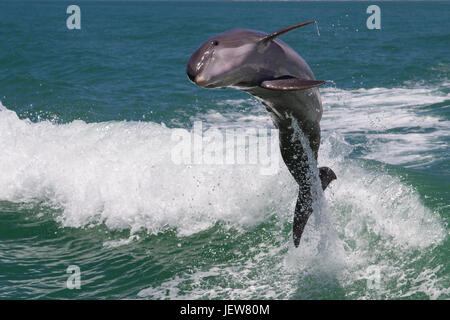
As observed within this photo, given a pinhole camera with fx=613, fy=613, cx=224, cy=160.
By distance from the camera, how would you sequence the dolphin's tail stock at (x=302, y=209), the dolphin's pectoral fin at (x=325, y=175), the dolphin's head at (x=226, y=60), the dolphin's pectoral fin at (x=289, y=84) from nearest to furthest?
the dolphin's pectoral fin at (x=289, y=84), the dolphin's head at (x=226, y=60), the dolphin's tail stock at (x=302, y=209), the dolphin's pectoral fin at (x=325, y=175)

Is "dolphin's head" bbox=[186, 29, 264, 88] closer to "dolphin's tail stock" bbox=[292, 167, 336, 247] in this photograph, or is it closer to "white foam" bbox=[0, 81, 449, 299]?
"dolphin's tail stock" bbox=[292, 167, 336, 247]

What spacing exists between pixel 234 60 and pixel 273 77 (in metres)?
0.37

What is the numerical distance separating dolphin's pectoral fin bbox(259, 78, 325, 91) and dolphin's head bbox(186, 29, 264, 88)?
0.20 m

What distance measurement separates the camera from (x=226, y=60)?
15.0 ft

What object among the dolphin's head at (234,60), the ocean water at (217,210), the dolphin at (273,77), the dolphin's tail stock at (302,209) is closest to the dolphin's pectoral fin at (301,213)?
the dolphin's tail stock at (302,209)

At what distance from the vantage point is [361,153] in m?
12.0

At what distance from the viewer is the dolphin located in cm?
446

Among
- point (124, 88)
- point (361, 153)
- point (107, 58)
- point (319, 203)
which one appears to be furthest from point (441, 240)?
point (107, 58)

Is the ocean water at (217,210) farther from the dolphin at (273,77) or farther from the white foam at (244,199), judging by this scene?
the dolphin at (273,77)

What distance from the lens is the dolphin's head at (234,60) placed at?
4.43m

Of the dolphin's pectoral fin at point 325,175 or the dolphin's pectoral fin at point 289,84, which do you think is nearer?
the dolphin's pectoral fin at point 289,84

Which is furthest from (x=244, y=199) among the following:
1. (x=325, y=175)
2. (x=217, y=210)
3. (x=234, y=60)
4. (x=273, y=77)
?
(x=234, y=60)

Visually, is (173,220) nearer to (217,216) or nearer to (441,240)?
(217,216)

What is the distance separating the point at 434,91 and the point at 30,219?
12.8m
